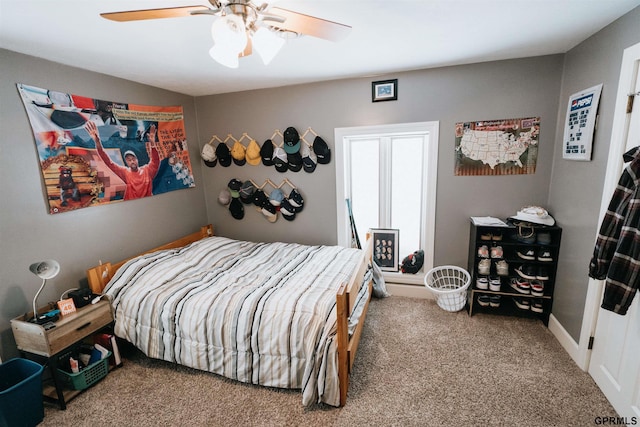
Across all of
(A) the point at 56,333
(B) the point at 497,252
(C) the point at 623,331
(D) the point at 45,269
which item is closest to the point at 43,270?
(D) the point at 45,269

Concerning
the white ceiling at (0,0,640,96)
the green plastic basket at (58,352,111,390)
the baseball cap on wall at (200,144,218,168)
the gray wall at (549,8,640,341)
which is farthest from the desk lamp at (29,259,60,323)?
the gray wall at (549,8,640,341)

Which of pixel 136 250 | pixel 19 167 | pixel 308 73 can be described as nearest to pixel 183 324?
pixel 136 250

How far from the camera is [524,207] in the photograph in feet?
8.73

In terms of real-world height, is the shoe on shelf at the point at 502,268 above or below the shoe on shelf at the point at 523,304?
above

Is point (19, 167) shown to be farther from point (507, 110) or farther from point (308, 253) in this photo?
point (507, 110)

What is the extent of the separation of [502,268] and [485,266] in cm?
14

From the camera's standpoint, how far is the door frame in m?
1.64

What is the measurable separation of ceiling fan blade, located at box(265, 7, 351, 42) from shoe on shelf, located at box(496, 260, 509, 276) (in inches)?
93.0

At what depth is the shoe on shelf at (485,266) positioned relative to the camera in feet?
8.57

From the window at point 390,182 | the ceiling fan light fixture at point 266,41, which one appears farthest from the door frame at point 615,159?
the ceiling fan light fixture at point 266,41

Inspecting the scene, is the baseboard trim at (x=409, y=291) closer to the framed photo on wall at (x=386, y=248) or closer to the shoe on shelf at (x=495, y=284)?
the framed photo on wall at (x=386, y=248)

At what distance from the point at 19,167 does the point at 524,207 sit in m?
4.03

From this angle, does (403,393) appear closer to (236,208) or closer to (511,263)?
(511,263)

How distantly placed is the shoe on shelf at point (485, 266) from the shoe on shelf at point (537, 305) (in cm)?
46
